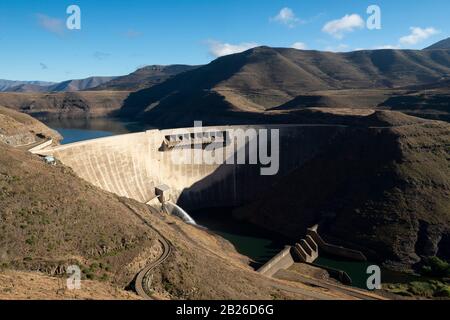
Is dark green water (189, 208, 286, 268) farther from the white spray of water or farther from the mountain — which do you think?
the mountain

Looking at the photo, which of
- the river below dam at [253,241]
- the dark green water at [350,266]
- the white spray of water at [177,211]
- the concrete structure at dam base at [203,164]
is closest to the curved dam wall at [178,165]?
the concrete structure at dam base at [203,164]

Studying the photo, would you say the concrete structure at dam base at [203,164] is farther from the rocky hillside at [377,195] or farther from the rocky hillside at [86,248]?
the rocky hillside at [86,248]

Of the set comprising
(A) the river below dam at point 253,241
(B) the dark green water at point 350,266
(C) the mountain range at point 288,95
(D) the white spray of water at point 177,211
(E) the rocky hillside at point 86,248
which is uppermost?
(C) the mountain range at point 288,95

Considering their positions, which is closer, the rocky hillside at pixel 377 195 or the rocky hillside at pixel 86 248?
the rocky hillside at pixel 86 248

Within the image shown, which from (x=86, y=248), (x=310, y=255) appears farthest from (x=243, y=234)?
(x=86, y=248)

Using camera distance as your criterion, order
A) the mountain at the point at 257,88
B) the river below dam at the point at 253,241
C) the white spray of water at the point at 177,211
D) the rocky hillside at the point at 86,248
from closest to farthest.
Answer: the rocky hillside at the point at 86,248 < the river below dam at the point at 253,241 < the white spray of water at the point at 177,211 < the mountain at the point at 257,88

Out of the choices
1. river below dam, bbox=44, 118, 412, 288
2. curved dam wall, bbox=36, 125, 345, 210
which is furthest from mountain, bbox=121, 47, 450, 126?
river below dam, bbox=44, 118, 412, 288
